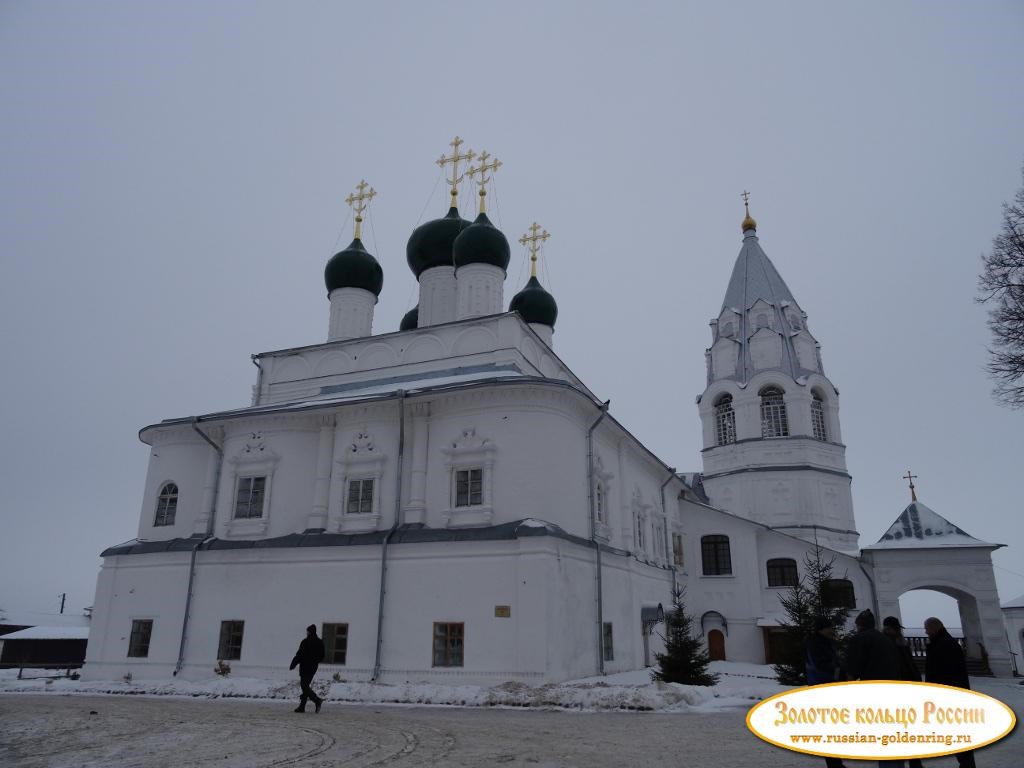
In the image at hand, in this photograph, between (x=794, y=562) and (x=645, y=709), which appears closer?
(x=645, y=709)

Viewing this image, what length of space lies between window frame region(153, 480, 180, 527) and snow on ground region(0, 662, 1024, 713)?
13.1ft

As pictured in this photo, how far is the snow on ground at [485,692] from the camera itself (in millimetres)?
10695

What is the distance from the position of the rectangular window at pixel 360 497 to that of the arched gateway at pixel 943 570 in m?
15.9

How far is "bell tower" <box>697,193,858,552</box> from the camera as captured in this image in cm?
2923

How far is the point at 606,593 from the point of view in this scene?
15859 mm

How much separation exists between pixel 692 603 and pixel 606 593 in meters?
9.32

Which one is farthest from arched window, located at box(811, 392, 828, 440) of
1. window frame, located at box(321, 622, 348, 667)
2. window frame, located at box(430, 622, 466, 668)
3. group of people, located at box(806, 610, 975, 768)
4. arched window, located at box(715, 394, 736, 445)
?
group of people, located at box(806, 610, 975, 768)

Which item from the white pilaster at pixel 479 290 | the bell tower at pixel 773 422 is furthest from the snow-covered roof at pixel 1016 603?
the white pilaster at pixel 479 290

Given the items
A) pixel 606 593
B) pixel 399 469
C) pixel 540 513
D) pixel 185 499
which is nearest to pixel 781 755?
pixel 540 513

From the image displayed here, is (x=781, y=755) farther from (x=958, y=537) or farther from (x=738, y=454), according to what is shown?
(x=738, y=454)

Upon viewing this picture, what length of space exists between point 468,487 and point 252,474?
18.4 feet

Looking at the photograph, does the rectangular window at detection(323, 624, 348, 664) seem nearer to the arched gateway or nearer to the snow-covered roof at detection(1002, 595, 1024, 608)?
the arched gateway

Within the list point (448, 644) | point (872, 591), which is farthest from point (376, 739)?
point (872, 591)

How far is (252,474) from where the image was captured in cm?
1709
